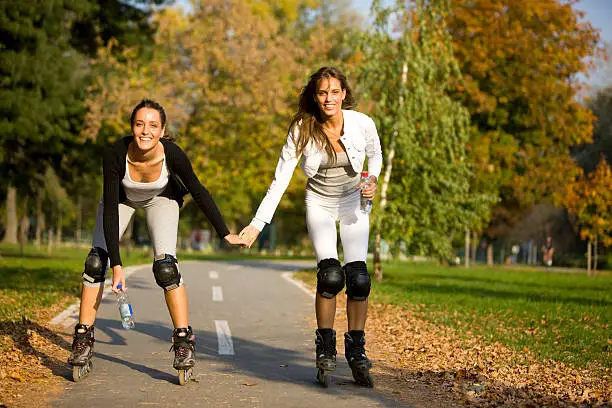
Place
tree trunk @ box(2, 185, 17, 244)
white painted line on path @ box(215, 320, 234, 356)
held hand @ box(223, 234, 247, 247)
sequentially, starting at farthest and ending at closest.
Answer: tree trunk @ box(2, 185, 17, 244), white painted line on path @ box(215, 320, 234, 356), held hand @ box(223, 234, 247, 247)

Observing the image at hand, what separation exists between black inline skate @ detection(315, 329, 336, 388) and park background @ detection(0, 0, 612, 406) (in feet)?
11.2

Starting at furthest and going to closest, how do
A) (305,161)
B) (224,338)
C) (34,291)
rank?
(34,291)
(224,338)
(305,161)

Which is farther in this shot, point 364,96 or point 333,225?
point 364,96

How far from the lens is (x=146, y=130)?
19.4 ft

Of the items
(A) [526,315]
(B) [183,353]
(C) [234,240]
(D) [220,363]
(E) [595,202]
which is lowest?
(D) [220,363]

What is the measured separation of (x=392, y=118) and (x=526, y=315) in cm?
661

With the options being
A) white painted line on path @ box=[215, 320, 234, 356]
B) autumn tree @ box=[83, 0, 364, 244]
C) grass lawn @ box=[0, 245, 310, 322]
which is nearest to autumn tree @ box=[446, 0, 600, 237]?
autumn tree @ box=[83, 0, 364, 244]

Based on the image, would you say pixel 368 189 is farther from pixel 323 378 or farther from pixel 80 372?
pixel 80 372

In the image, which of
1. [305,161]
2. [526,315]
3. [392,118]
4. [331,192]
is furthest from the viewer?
[392,118]

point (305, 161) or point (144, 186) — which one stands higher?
point (305, 161)

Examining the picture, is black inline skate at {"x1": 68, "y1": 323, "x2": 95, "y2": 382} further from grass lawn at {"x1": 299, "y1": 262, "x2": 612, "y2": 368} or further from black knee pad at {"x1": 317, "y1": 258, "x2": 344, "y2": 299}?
grass lawn at {"x1": 299, "y1": 262, "x2": 612, "y2": 368}

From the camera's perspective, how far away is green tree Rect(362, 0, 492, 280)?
1836 cm

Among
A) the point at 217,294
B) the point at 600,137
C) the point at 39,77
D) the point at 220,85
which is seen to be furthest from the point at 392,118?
the point at 600,137

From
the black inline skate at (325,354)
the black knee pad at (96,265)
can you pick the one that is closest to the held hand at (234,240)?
the black inline skate at (325,354)
